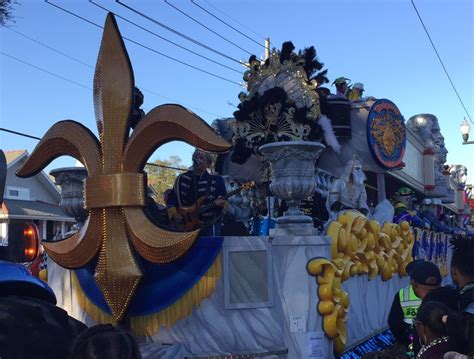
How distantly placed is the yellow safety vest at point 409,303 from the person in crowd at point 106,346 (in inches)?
135

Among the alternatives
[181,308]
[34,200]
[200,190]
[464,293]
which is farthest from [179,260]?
[34,200]

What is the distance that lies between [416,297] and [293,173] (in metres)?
1.82

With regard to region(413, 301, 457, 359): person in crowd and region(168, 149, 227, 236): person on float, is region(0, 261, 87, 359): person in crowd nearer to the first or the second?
region(413, 301, 457, 359): person in crowd

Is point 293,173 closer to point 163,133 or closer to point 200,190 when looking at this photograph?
point 200,190

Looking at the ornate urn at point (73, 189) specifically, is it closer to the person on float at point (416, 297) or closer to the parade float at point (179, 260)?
the parade float at point (179, 260)

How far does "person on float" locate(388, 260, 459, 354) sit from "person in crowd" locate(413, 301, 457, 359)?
0.60 metres

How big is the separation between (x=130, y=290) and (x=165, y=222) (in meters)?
1.31

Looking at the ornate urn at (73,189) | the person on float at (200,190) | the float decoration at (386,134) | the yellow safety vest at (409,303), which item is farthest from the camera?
the float decoration at (386,134)

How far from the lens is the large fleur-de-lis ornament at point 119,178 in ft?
19.0

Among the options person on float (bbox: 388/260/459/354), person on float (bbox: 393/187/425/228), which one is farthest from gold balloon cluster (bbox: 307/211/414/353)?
person on float (bbox: 393/187/425/228)

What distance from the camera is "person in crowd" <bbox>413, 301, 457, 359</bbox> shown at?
318 cm

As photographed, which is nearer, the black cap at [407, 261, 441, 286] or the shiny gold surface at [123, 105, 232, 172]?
the black cap at [407, 261, 441, 286]

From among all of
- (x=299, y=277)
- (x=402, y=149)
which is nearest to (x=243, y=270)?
(x=299, y=277)

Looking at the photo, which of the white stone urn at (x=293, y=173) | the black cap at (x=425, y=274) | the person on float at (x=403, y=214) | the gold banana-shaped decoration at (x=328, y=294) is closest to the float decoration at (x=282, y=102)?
the person on float at (x=403, y=214)
